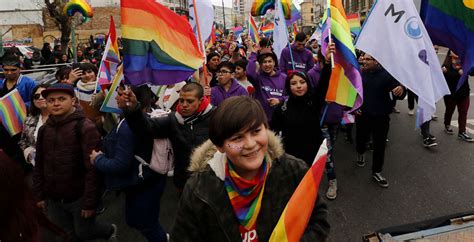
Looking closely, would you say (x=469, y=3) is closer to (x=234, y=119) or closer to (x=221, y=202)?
(x=234, y=119)

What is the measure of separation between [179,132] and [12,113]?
2.45m

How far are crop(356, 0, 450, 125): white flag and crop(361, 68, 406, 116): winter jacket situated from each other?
4.00 ft

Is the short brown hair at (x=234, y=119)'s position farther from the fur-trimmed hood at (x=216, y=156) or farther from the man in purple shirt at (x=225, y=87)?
the man in purple shirt at (x=225, y=87)

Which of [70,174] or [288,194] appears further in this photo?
[70,174]

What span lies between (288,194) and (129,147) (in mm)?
1541

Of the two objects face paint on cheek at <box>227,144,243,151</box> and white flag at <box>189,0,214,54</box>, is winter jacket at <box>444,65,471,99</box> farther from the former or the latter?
face paint on cheek at <box>227,144,243,151</box>

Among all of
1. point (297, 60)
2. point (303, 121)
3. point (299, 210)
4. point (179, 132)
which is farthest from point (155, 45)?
point (297, 60)

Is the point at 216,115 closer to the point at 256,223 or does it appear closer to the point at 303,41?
the point at 256,223

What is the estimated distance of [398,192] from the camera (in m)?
4.41

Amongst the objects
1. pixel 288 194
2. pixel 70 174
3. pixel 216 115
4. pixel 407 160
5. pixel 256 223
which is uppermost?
pixel 216 115

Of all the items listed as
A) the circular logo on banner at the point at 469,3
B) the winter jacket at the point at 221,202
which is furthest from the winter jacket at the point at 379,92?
the winter jacket at the point at 221,202

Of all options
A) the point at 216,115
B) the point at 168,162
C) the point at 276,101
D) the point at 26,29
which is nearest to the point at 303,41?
the point at 276,101

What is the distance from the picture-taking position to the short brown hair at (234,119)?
4.93ft

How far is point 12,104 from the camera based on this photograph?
412 cm
